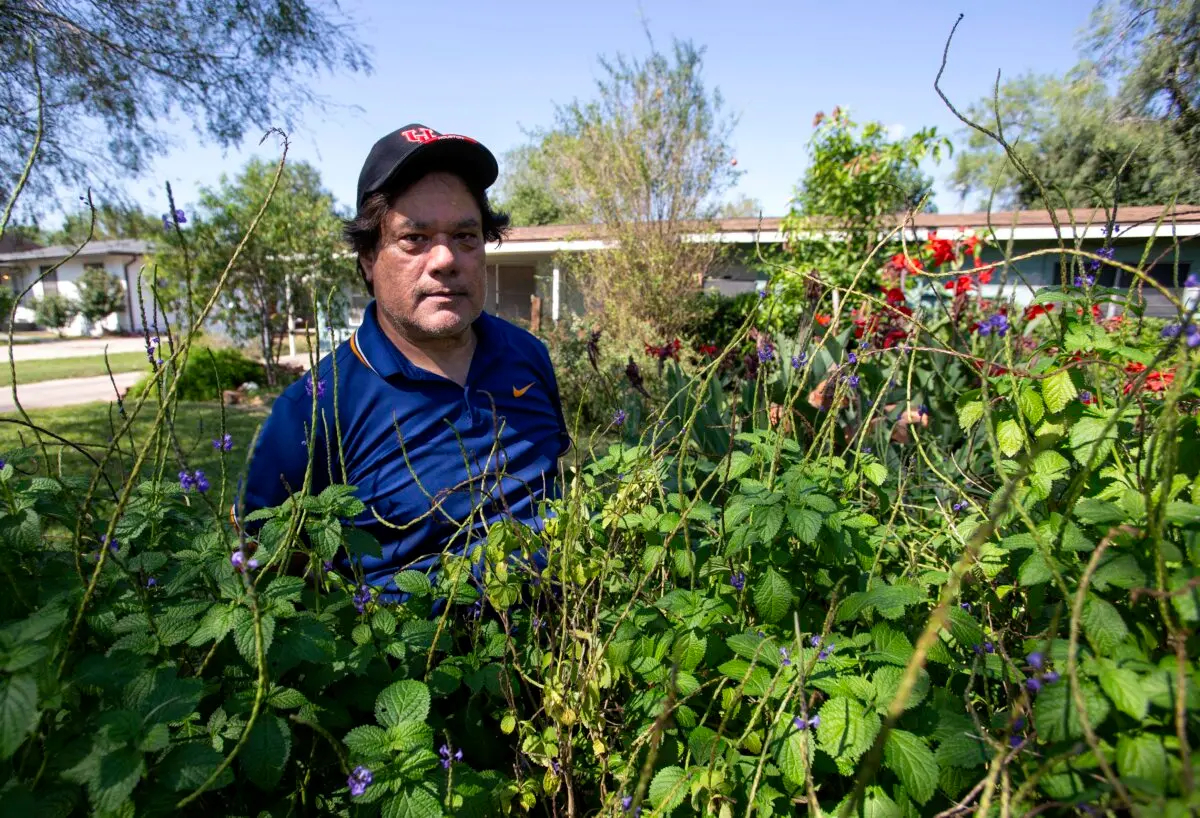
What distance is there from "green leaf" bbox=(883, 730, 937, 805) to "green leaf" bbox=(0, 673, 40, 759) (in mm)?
849

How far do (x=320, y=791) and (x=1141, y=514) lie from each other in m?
1.08

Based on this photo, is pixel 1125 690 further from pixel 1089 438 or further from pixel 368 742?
pixel 368 742

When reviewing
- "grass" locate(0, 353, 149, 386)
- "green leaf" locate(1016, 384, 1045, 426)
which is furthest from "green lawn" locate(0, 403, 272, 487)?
"green leaf" locate(1016, 384, 1045, 426)

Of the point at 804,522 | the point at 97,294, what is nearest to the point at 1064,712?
the point at 804,522

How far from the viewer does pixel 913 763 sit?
0.78m

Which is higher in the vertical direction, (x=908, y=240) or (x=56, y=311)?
(x=908, y=240)

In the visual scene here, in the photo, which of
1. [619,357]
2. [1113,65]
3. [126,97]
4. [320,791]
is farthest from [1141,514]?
[619,357]

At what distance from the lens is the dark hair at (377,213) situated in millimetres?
1945

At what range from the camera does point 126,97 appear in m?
5.88

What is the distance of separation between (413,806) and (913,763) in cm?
57

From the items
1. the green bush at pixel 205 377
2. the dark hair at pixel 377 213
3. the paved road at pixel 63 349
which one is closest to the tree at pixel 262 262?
the green bush at pixel 205 377

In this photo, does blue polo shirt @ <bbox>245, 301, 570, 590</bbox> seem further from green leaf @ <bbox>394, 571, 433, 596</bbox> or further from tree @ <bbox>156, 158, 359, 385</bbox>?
tree @ <bbox>156, 158, 359, 385</bbox>

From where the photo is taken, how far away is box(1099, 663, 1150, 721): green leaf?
637mm

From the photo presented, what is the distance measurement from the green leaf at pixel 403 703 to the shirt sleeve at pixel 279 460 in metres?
1.01
